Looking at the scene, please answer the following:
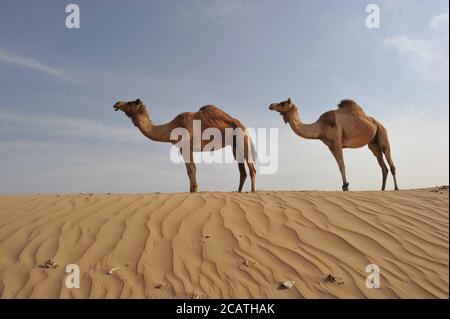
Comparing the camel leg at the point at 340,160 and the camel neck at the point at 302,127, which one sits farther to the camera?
the camel neck at the point at 302,127

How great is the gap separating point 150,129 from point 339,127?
→ 5280mm

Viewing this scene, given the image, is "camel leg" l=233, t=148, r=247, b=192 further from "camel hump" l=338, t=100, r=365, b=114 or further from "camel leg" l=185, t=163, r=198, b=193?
"camel hump" l=338, t=100, r=365, b=114

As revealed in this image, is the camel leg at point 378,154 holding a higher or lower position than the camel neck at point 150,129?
lower

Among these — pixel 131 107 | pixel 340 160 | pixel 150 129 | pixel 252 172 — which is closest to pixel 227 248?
pixel 252 172

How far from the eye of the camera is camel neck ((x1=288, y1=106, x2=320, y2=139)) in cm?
1096

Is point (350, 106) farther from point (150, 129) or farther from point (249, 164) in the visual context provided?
point (150, 129)

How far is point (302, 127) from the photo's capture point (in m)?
11.1

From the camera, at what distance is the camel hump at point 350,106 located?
1112 centimetres

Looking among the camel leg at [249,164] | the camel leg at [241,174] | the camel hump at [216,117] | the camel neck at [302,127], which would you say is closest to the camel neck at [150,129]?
the camel hump at [216,117]

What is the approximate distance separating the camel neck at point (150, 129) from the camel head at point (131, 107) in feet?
0.42

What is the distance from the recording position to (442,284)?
143 inches

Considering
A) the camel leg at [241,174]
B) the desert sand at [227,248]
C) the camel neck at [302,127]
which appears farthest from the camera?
the camel neck at [302,127]

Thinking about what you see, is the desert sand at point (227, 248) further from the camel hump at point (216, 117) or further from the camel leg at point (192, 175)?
the camel hump at point (216, 117)
